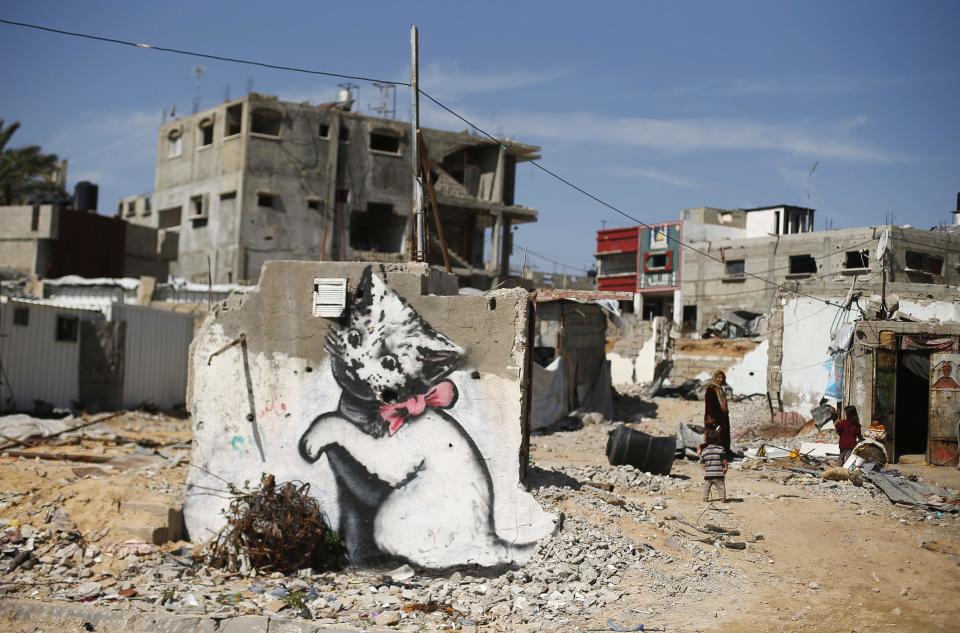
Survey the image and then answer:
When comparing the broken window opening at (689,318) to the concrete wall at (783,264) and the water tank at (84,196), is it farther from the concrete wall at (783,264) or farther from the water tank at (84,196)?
the water tank at (84,196)

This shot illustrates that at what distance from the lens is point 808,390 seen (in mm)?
19625

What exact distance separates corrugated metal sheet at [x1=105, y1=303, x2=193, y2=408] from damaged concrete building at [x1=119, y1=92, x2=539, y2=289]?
1754 cm

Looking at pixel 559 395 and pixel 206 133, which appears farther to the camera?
pixel 206 133

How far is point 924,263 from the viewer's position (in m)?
37.8

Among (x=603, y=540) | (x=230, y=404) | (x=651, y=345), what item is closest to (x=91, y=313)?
(x=230, y=404)

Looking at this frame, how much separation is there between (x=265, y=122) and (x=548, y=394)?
26545 mm

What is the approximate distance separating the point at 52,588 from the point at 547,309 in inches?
586

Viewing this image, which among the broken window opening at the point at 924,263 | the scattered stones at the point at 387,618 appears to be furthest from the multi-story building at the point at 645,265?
the scattered stones at the point at 387,618

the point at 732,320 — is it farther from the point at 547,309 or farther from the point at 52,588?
the point at 52,588

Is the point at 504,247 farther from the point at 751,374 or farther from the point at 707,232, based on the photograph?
the point at 751,374

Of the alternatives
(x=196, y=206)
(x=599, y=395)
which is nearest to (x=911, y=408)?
(x=599, y=395)

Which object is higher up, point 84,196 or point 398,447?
point 84,196

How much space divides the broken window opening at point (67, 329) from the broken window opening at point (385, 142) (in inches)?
997

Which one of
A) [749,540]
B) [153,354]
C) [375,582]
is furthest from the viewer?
[153,354]
